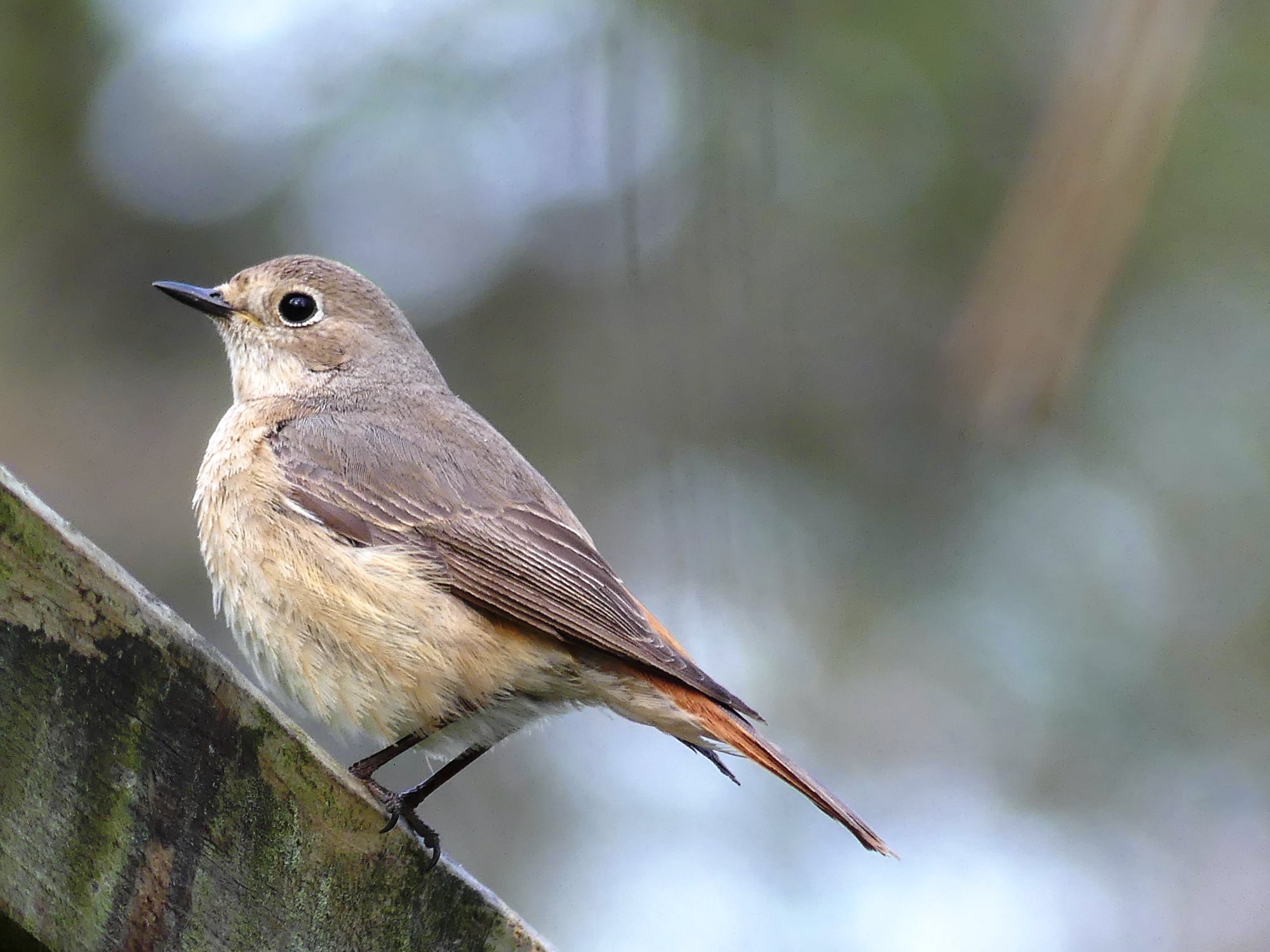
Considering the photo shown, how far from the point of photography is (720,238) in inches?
210

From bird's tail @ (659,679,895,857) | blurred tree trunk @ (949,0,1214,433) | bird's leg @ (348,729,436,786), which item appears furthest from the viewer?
bird's leg @ (348,729,436,786)

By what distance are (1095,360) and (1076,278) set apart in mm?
2707

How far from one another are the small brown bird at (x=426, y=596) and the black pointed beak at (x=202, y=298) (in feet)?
1.93

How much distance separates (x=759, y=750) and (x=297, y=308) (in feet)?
7.91

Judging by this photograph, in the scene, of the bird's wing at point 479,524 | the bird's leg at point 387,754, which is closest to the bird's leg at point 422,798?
the bird's leg at point 387,754

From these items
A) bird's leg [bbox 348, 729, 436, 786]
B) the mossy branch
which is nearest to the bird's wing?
bird's leg [bbox 348, 729, 436, 786]

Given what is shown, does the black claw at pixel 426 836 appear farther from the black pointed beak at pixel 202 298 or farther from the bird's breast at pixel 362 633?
the black pointed beak at pixel 202 298

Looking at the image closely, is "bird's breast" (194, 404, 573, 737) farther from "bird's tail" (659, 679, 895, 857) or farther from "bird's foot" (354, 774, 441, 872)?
"bird's foot" (354, 774, 441, 872)

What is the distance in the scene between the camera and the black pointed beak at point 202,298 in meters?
4.62

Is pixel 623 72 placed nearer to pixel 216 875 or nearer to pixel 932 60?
pixel 932 60

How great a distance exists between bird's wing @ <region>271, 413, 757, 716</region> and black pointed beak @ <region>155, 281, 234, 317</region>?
68 centimetres

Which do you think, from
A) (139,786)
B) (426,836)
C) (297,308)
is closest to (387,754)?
(426,836)

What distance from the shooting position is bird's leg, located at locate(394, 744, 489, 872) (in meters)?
2.61

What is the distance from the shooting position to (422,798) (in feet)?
10.7
